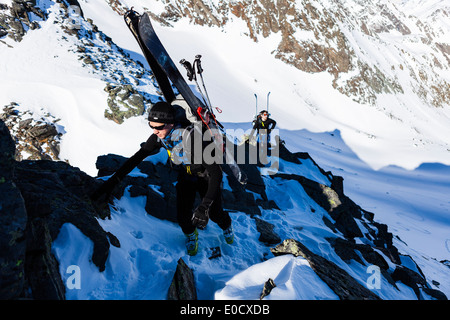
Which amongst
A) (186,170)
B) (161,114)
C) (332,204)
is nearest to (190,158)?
(186,170)

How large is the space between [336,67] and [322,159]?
28592 mm

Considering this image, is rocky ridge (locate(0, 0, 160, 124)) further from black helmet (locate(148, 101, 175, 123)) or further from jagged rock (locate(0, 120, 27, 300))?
jagged rock (locate(0, 120, 27, 300))

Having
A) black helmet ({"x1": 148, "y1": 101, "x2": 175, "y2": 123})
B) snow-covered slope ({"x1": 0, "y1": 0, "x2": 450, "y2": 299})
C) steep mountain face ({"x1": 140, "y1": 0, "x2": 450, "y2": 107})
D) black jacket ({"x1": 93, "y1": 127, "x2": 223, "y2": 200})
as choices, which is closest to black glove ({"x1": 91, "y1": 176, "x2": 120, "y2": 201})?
snow-covered slope ({"x1": 0, "y1": 0, "x2": 450, "y2": 299})

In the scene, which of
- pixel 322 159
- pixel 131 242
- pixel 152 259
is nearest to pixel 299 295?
pixel 152 259

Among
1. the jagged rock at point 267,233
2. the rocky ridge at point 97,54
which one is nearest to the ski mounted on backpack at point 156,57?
the jagged rock at point 267,233

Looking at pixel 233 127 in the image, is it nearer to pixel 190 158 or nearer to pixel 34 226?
pixel 190 158

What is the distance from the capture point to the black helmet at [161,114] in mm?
2904

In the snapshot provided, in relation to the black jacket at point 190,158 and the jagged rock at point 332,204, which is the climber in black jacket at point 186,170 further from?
the jagged rock at point 332,204

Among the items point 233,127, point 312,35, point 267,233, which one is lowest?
point 267,233

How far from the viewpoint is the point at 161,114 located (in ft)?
9.58

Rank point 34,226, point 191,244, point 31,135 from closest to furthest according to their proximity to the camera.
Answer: point 34,226 < point 191,244 < point 31,135

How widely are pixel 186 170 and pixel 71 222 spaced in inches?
57.6

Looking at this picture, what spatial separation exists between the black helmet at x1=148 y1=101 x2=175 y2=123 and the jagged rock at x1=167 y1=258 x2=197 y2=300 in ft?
5.72
